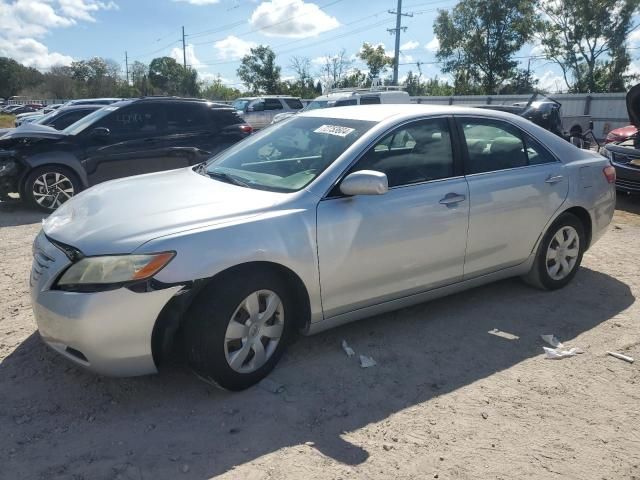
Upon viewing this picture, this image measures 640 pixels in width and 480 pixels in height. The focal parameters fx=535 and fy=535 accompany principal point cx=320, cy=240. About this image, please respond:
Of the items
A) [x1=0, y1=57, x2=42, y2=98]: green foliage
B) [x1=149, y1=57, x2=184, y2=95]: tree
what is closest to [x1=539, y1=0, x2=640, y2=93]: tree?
[x1=149, y1=57, x2=184, y2=95]: tree

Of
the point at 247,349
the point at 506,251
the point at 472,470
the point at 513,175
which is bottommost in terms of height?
the point at 472,470

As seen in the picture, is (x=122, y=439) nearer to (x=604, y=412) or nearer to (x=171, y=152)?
(x=604, y=412)

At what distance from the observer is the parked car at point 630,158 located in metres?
8.53

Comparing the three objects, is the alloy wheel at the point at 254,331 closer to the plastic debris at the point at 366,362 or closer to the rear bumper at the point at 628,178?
the plastic debris at the point at 366,362

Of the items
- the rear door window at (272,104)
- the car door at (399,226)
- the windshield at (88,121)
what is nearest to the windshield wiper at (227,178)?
the car door at (399,226)

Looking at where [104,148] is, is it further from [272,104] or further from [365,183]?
[272,104]

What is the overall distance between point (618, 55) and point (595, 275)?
36.8 meters

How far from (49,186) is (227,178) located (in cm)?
520

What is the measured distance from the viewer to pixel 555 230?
454 centimetres

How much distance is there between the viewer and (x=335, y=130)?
12.4 ft

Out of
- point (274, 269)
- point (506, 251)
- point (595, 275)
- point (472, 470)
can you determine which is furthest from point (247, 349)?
point (595, 275)

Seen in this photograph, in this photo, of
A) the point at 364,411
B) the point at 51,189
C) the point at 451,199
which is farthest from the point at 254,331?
the point at 51,189

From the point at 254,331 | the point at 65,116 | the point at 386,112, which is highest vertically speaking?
the point at 65,116

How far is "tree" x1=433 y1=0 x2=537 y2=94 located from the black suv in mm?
36781
